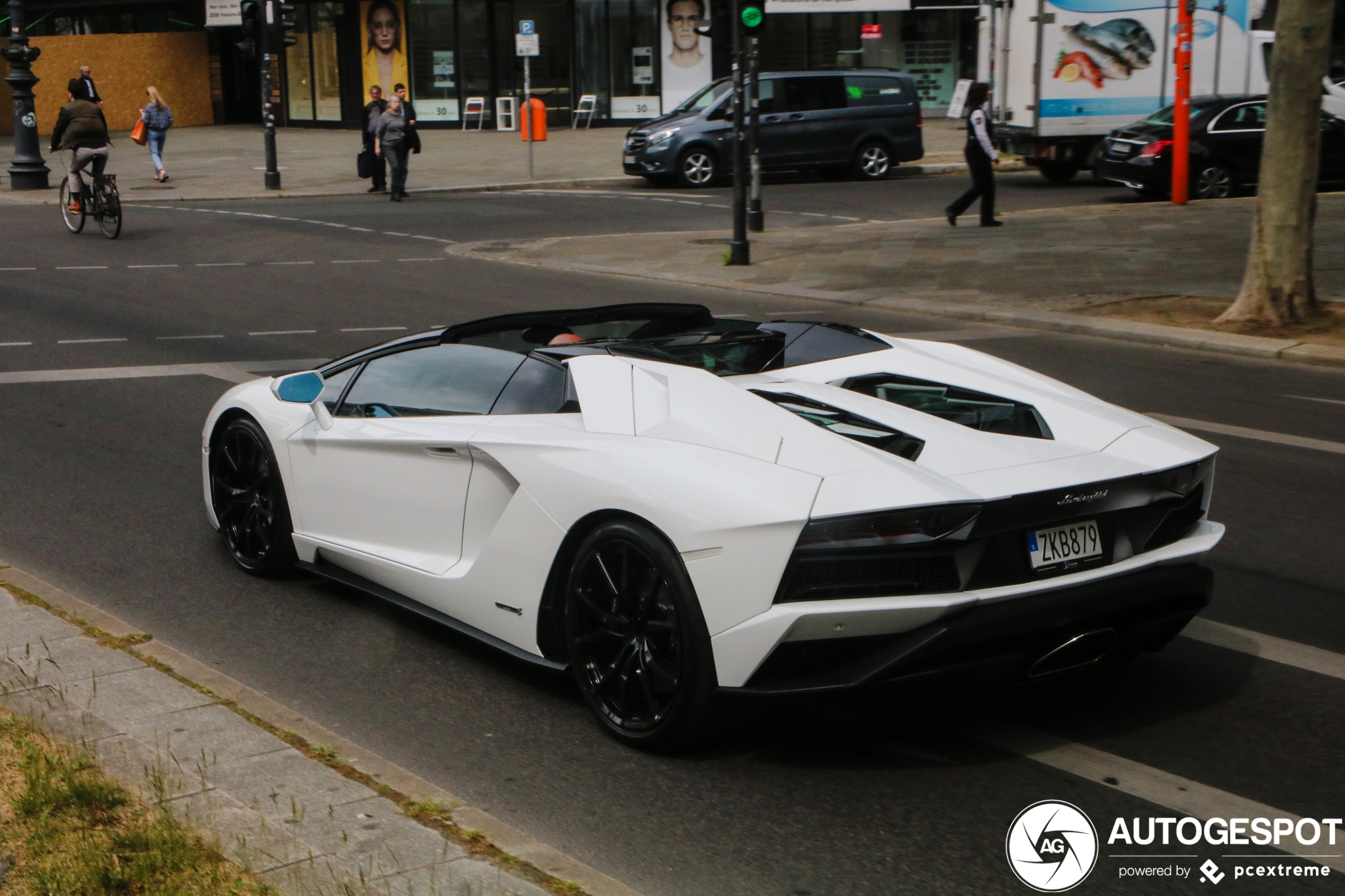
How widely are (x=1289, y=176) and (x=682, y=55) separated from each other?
30444mm

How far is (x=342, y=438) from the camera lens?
5.38m

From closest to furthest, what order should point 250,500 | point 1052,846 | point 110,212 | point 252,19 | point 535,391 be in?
point 1052,846 → point 535,391 → point 250,500 → point 110,212 → point 252,19

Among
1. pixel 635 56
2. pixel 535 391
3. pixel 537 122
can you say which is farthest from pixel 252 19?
pixel 535 391

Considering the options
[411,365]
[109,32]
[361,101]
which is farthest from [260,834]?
[109,32]

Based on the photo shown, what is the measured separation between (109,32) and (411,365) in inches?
1871

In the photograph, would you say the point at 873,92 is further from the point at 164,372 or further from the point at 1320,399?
the point at 164,372

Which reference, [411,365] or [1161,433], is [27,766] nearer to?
[411,365]

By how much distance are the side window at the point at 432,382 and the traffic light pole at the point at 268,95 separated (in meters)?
22.2

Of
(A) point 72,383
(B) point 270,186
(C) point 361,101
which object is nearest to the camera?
(A) point 72,383

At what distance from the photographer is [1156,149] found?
21828mm

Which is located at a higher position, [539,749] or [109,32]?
[109,32]

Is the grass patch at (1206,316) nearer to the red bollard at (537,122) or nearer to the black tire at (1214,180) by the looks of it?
the black tire at (1214,180)

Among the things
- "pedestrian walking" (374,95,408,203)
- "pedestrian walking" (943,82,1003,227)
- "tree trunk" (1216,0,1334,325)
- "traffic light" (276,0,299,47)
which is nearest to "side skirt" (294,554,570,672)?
"tree trunk" (1216,0,1334,325)

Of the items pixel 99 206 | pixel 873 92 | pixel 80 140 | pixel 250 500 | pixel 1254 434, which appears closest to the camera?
pixel 250 500
